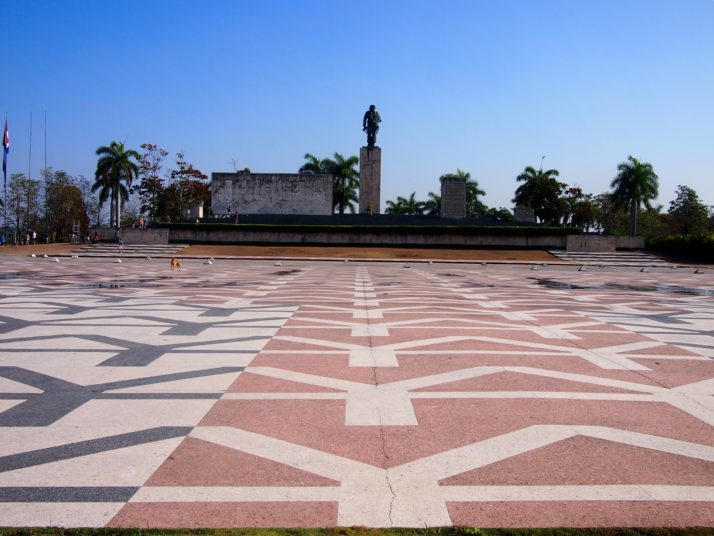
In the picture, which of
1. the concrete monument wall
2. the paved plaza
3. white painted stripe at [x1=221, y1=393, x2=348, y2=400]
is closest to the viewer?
the paved plaza

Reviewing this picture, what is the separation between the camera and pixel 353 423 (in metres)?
4.16

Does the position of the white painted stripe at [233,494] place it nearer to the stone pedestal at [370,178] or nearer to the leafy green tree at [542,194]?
the stone pedestal at [370,178]

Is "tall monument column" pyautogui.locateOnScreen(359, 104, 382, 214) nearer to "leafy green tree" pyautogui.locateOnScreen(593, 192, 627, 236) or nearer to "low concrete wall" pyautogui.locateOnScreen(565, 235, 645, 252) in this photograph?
"low concrete wall" pyautogui.locateOnScreen(565, 235, 645, 252)

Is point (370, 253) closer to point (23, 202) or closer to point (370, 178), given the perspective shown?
point (370, 178)

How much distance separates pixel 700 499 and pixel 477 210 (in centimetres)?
6875

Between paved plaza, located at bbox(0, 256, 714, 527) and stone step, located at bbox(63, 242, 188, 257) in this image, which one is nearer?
paved plaza, located at bbox(0, 256, 714, 527)

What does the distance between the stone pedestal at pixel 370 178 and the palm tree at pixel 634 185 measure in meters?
19.7

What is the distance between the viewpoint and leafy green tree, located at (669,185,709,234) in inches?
2154

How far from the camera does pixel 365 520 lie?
2.70 meters

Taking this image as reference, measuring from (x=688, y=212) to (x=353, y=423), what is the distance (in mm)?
59893

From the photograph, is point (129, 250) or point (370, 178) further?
point (370, 178)

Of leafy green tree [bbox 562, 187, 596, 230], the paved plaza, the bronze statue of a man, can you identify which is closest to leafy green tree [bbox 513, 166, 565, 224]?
leafy green tree [bbox 562, 187, 596, 230]

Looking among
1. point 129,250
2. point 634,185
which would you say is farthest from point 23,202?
point 634,185

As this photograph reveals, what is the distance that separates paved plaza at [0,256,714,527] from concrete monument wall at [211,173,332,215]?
Answer: 4168 centimetres
